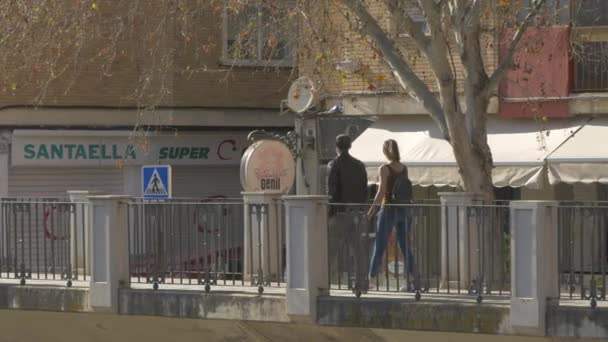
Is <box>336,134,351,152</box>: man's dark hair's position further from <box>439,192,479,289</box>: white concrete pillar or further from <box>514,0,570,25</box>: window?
<box>514,0,570,25</box>: window

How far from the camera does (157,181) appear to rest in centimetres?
1900

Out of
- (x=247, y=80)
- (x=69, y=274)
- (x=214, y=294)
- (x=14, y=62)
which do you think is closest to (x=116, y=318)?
(x=69, y=274)

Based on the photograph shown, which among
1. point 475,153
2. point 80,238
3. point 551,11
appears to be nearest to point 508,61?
point 475,153

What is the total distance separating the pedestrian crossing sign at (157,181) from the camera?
18.9 metres

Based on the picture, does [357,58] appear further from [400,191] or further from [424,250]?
[424,250]

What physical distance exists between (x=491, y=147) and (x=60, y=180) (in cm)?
828

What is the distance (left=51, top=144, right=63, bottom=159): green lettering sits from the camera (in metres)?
25.5

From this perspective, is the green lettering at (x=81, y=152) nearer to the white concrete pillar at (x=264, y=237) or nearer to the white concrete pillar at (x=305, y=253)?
the white concrete pillar at (x=264, y=237)

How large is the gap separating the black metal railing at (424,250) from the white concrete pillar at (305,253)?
0.76 feet

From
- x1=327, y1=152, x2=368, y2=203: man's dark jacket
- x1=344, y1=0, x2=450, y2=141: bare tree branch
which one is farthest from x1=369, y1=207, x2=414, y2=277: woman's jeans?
x1=344, y1=0, x2=450, y2=141: bare tree branch

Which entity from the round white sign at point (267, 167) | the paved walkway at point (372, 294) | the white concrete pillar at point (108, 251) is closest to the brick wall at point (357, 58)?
the round white sign at point (267, 167)

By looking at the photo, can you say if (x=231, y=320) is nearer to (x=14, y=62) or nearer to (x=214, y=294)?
(x=214, y=294)

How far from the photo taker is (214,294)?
14.6 m

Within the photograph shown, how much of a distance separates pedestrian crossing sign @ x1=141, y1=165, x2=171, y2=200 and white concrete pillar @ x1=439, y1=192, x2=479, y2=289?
587cm
